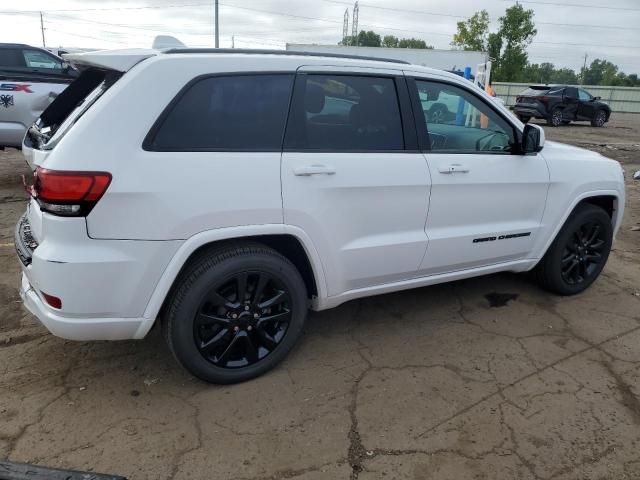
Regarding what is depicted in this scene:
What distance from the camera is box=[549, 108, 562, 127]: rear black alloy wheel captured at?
20897mm

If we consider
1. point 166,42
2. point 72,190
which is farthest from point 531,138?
point 72,190

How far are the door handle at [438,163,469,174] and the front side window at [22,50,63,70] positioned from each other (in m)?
7.64

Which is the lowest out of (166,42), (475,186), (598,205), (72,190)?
(598,205)

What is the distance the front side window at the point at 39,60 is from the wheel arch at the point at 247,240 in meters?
7.41

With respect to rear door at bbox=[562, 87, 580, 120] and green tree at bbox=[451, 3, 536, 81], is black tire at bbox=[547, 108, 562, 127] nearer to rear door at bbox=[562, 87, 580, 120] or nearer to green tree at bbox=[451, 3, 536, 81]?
rear door at bbox=[562, 87, 580, 120]

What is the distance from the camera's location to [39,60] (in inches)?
341

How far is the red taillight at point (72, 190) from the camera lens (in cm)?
239

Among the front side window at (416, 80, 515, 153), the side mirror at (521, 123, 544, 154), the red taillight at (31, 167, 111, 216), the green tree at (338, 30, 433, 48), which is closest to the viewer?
the red taillight at (31, 167, 111, 216)

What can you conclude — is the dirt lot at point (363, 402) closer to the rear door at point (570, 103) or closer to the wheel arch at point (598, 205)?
the wheel arch at point (598, 205)

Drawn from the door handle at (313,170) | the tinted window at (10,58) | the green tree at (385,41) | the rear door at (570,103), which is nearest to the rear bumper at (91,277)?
the door handle at (313,170)

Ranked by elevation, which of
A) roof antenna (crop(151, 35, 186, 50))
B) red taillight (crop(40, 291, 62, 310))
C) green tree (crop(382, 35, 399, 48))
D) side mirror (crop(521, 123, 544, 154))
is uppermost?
green tree (crop(382, 35, 399, 48))

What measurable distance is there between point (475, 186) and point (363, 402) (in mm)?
1618

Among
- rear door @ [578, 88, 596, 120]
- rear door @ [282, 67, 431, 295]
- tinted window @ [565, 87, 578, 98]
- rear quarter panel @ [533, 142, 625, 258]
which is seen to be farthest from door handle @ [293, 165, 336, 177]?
rear door @ [578, 88, 596, 120]

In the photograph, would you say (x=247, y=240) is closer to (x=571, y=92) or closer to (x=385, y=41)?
(x=571, y=92)
